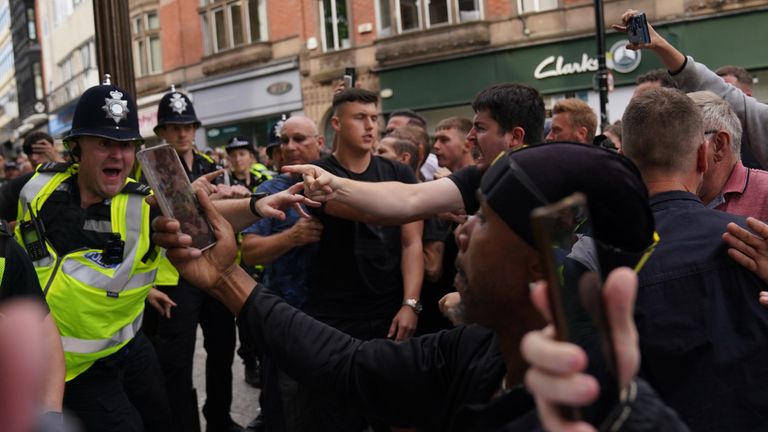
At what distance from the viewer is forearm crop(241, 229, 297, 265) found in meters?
3.43

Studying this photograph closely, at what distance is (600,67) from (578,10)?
227 inches

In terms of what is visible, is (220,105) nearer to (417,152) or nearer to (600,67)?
(600,67)

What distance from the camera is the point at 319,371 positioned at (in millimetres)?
1980

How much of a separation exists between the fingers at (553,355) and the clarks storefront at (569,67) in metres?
15.2

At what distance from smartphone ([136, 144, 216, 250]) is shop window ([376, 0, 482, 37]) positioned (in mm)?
16336

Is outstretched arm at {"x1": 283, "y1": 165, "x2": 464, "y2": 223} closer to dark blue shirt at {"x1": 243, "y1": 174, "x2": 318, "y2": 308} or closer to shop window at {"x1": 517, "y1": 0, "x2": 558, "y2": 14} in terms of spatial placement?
dark blue shirt at {"x1": 243, "y1": 174, "x2": 318, "y2": 308}

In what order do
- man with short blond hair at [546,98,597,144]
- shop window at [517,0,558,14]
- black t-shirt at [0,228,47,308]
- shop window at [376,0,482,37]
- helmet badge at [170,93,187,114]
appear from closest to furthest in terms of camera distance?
black t-shirt at [0,228,47,308] < man with short blond hair at [546,98,597,144] < helmet badge at [170,93,187,114] < shop window at [517,0,558,14] < shop window at [376,0,482,37]

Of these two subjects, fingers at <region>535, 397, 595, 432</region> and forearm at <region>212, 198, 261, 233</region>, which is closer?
fingers at <region>535, 397, 595, 432</region>

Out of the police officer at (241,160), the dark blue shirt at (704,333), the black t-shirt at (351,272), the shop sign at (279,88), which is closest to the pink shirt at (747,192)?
the dark blue shirt at (704,333)

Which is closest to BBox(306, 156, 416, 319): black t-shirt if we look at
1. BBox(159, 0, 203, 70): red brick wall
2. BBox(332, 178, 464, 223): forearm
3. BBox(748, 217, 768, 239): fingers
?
BBox(332, 178, 464, 223): forearm

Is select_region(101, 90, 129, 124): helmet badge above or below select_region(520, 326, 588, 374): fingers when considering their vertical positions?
above

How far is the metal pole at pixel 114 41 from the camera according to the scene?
4.86 metres

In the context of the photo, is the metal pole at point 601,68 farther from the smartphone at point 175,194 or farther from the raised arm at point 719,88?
the smartphone at point 175,194

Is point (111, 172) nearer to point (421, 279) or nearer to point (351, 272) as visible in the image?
point (351, 272)
